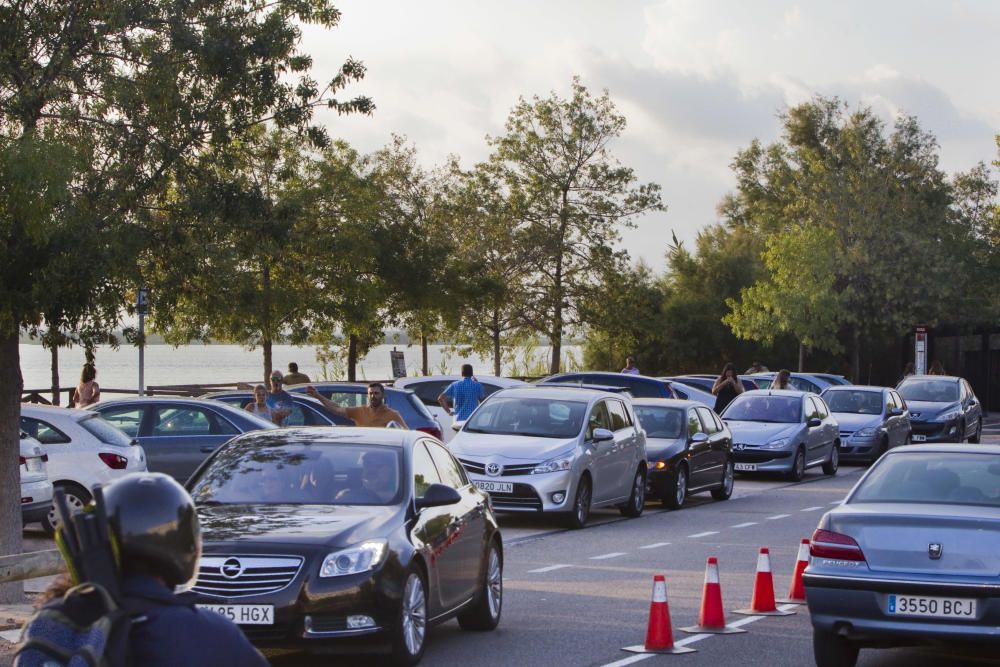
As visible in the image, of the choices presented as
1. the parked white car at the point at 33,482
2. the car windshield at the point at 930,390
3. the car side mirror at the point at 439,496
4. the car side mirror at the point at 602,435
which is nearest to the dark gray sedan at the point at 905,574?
the car side mirror at the point at 439,496

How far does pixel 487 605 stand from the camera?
10.8 metres

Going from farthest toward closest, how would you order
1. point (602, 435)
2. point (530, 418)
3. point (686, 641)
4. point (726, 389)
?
point (726, 389) < point (530, 418) < point (602, 435) < point (686, 641)

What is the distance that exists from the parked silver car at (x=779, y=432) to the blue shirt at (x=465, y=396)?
5855mm

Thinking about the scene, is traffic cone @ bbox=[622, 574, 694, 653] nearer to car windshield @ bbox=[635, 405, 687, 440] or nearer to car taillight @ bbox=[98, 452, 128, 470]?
car taillight @ bbox=[98, 452, 128, 470]

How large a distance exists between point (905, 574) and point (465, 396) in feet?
49.4

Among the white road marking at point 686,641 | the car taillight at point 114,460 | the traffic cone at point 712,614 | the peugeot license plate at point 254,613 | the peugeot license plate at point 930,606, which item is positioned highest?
the car taillight at point 114,460

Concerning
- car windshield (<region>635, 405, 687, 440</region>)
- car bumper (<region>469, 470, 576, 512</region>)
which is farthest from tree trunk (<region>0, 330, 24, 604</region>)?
car windshield (<region>635, 405, 687, 440</region>)

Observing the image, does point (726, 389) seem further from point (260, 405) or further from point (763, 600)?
point (763, 600)

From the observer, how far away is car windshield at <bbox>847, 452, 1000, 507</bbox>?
31.1 feet

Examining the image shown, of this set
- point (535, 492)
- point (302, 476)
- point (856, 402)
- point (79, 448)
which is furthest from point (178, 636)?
point (856, 402)

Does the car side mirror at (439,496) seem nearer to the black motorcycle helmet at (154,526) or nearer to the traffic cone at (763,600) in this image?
the traffic cone at (763,600)

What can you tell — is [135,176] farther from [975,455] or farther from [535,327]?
[535,327]

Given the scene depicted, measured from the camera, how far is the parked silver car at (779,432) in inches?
1067

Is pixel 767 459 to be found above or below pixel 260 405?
below
